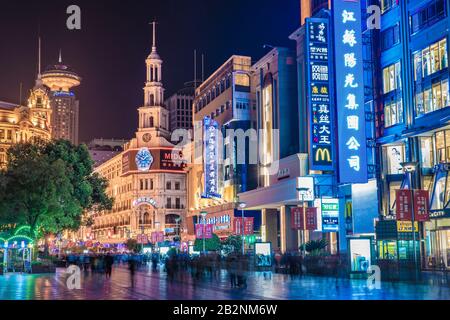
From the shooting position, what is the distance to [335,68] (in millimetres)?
52406

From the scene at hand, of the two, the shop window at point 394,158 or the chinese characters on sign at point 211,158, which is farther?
the chinese characters on sign at point 211,158

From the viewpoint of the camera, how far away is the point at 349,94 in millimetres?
52812

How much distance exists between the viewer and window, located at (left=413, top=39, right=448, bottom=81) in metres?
45.8

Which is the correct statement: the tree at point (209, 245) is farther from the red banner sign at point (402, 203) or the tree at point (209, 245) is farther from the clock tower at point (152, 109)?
the clock tower at point (152, 109)

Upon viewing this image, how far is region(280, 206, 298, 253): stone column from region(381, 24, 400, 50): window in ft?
85.3

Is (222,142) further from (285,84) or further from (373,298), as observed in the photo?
(373,298)

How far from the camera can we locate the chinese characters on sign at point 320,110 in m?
55.0

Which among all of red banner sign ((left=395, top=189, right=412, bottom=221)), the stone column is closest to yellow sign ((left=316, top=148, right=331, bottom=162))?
red banner sign ((left=395, top=189, right=412, bottom=221))

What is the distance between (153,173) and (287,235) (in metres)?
75.4

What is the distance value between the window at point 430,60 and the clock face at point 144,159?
9921cm

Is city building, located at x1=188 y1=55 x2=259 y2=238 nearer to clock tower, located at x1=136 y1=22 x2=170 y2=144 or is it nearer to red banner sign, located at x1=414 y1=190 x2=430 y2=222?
clock tower, located at x1=136 y1=22 x2=170 y2=144

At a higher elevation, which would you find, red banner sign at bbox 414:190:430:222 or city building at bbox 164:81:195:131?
city building at bbox 164:81:195:131

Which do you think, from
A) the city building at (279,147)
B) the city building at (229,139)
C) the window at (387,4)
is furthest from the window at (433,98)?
the city building at (229,139)
